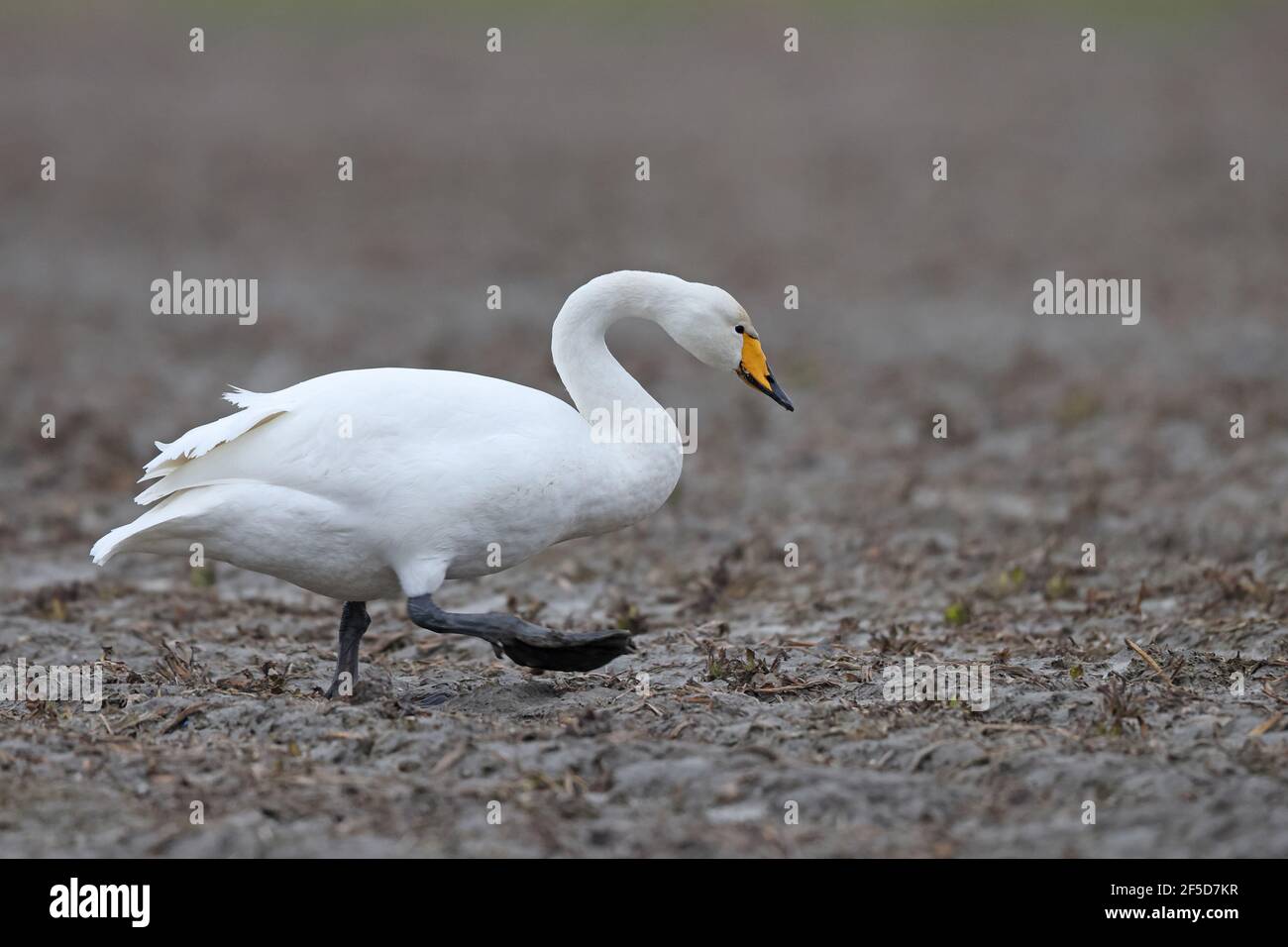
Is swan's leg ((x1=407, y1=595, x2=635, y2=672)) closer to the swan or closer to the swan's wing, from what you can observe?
the swan

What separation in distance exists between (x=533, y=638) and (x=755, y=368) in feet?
6.22

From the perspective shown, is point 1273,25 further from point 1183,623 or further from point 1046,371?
point 1183,623

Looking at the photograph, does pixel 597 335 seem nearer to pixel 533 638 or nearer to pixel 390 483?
pixel 390 483

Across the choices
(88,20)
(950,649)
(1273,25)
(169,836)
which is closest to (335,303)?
(950,649)

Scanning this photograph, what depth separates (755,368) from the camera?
26.9 ft

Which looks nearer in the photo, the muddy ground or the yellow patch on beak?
the muddy ground

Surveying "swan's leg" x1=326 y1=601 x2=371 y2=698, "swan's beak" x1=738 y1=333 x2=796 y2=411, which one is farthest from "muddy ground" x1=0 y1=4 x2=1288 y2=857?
"swan's beak" x1=738 y1=333 x2=796 y2=411

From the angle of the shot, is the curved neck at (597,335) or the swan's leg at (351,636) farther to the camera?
the curved neck at (597,335)

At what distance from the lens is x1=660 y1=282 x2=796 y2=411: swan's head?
8016mm

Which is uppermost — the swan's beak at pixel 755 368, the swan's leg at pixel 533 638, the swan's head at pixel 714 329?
the swan's head at pixel 714 329

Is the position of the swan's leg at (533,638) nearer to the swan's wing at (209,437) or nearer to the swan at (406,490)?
the swan at (406,490)

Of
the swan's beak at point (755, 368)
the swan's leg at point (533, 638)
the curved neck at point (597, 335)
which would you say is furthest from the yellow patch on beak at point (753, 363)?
the swan's leg at point (533, 638)

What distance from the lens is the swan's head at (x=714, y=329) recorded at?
26.3 ft

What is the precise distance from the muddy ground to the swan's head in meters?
1.36
